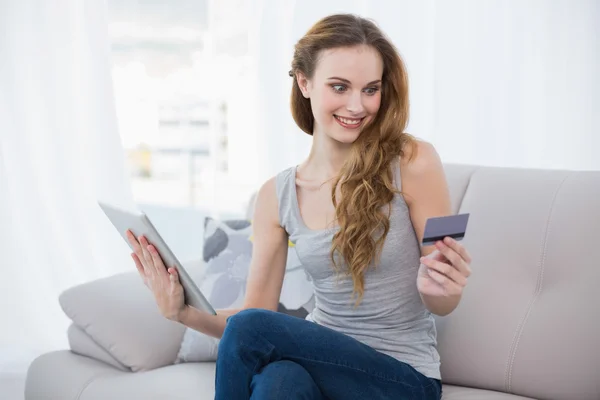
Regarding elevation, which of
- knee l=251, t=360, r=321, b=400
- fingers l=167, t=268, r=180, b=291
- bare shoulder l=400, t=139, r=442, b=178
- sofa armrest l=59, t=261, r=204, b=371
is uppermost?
bare shoulder l=400, t=139, r=442, b=178

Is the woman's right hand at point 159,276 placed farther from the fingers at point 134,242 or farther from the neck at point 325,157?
the neck at point 325,157

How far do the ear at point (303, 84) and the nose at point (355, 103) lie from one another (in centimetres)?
16

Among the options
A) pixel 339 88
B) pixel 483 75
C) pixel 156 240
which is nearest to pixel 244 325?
pixel 156 240

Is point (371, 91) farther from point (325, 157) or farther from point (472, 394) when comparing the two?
point (472, 394)

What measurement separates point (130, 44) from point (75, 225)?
97 centimetres

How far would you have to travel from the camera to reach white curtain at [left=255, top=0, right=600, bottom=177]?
10.3 ft

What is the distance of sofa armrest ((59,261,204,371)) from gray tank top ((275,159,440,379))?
1.81 ft

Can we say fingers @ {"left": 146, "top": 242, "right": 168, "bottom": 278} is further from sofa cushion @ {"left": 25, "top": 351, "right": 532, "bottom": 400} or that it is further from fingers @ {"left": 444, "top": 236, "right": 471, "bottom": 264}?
fingers @ {"left": 444, "top": 236, "right": 471, "bottom": 264}

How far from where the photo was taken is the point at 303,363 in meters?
1.54

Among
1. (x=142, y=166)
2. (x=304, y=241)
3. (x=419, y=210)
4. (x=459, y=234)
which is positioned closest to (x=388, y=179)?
(x=419, y=210)

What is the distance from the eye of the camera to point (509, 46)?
3.23 metres

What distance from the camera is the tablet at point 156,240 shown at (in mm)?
1539

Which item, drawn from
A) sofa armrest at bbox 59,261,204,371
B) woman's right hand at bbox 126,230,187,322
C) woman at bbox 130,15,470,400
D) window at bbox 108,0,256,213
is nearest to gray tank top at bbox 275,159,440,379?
woman at bbox 130,15,470,400

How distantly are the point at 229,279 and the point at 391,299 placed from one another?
634 millimetres
